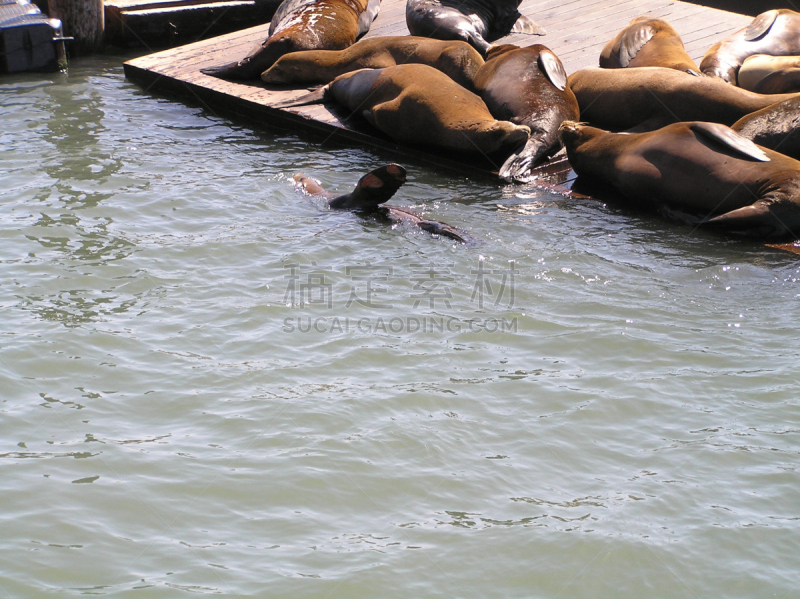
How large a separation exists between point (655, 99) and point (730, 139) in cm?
145

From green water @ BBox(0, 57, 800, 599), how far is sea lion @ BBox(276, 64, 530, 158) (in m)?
1.05

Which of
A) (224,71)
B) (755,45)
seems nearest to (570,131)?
(755,45)

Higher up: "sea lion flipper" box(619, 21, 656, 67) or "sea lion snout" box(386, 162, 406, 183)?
"sea lion flipper" box(619, 21, 656, 67)

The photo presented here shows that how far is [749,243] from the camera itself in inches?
223

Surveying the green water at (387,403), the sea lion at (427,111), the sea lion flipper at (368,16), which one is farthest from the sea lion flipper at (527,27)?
the green water at (387,403)

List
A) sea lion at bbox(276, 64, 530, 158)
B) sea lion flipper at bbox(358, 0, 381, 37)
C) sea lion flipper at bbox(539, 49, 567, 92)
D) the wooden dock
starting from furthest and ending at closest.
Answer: sea lion flipper at bbox(358, 0, 381, 37) < the wooden dock < sea lion flipper at bbox(539, 49, 567, 92) < sea lion at bbox(276, 64, 530, 158)

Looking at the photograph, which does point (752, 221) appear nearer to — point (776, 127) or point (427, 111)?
point (776, 127)

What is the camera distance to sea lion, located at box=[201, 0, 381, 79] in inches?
369

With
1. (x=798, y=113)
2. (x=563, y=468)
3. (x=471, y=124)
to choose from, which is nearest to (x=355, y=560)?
(x=563, y=468)

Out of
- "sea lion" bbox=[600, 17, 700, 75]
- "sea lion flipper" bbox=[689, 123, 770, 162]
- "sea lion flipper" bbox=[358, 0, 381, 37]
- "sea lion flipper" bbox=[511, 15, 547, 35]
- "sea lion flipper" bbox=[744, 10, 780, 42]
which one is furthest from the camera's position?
"sea lion flipper" bbox=[358, 0, 381, 37]

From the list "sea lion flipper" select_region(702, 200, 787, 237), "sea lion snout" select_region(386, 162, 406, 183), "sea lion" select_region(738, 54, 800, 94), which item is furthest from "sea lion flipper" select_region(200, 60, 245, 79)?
"sea lion flipper" select_region(702, 200, 787, 237)

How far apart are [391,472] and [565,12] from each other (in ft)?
31.6

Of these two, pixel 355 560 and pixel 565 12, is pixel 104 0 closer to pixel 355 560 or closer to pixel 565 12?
pixel 565 12

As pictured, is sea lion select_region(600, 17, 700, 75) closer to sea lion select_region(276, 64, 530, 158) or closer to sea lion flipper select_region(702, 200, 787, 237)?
sea lion select_region(276, 64, 530, 158)
